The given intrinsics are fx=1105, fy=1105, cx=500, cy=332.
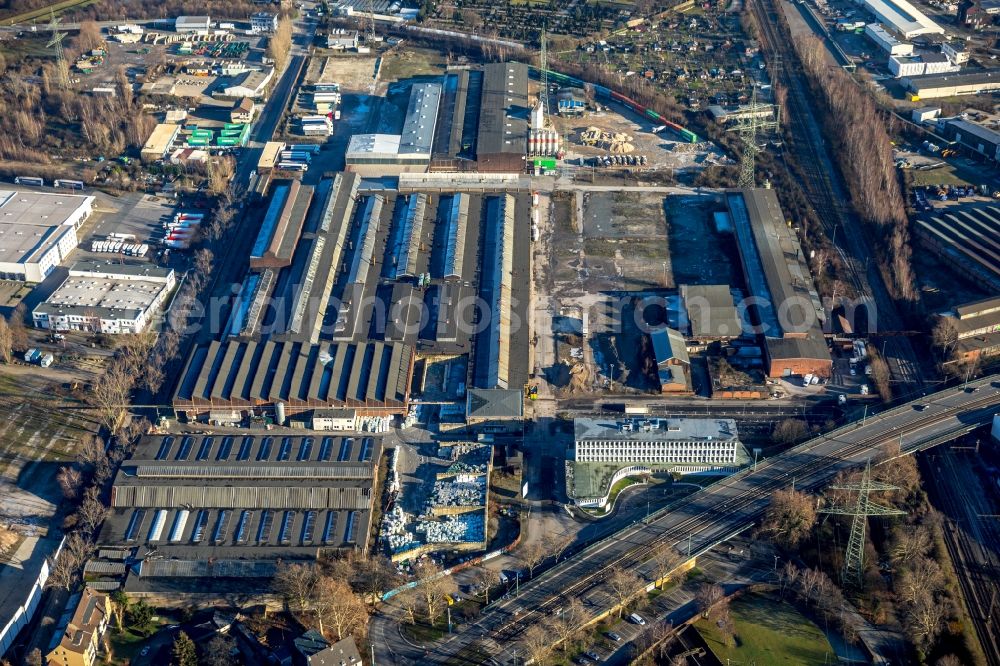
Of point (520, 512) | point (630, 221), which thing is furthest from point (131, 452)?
point (630, 221)

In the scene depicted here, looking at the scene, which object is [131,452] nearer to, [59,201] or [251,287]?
[251,287]

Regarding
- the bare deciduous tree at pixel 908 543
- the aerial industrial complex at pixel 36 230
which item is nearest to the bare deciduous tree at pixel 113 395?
the aerial industrial complex at pixel 36 230

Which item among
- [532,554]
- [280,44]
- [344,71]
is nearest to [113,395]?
[532,554]

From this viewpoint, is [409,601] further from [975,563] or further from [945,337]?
[945,337]

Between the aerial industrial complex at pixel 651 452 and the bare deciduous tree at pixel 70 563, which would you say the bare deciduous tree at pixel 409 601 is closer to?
the aerial industrial complex at pixel 651 452

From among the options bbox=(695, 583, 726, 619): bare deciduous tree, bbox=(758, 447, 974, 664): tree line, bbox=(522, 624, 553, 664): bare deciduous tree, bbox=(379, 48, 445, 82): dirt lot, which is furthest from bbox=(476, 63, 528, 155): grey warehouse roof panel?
bbox=(522, 624, 553, 664): bare deciduous tree

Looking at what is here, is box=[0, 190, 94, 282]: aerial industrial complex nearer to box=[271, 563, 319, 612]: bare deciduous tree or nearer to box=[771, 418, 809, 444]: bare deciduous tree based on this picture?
box=[271, 563, 319, 612]: bare deciduous tree
